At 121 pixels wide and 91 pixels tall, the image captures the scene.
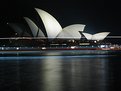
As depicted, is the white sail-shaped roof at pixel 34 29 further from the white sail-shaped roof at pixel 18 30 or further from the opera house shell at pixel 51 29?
the white sail-shaped roof at pixel 18 30

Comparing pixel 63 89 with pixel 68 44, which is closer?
pixel 63 89

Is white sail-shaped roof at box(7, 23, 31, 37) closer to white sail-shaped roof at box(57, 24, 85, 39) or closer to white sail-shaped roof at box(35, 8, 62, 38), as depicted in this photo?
white sail-shaped roof at box(35, 8, 62, 38)

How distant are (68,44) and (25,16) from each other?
1025 centimetres

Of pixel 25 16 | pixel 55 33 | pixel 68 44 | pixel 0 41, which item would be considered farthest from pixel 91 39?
pixel 0 41

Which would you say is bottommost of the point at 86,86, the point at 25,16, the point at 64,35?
the point at 86,86

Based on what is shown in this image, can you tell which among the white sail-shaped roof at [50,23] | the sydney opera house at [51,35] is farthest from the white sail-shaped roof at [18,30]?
the white sail-shaped roof at [50,23]

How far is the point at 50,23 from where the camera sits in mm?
43531

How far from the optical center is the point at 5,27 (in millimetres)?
52062

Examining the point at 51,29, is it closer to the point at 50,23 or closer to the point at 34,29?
the point at 50,23

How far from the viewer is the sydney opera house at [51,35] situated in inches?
1742

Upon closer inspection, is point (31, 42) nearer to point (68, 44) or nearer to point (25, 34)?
point (25, 34)

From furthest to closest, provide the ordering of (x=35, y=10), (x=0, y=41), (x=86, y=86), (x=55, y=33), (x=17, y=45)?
(x=0, y=41) < (x=17, y=45) < (x=55, y=33) < (x=35, y=10) < (x=86, y=86)

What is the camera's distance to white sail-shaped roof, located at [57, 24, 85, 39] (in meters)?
47.8

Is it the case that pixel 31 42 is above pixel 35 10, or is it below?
below
